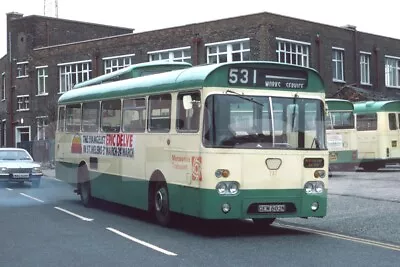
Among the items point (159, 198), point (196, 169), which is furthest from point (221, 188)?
point (159, 198)

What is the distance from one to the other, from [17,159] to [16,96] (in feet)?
105

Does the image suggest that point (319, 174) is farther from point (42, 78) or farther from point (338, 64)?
point (42, 78)

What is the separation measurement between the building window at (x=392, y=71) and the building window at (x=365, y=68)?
2797mm

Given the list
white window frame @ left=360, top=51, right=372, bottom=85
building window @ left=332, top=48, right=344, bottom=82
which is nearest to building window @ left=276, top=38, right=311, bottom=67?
building window @ left=332, top=48, right=344, bottom=82

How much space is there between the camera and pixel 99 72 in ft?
155

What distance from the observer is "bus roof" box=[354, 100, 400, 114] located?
2895 cm

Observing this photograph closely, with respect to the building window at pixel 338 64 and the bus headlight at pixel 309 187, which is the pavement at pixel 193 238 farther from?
the building window at pixel 338 64

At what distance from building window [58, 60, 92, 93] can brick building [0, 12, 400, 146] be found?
0.08 m

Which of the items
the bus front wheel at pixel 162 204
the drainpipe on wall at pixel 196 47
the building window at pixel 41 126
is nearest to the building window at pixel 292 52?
the drainpipe on wall at pixel 196 47

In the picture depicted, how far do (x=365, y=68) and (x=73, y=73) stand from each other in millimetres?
22150

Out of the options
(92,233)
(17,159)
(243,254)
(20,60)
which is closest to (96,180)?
(92,233)

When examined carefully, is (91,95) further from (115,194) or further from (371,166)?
(371,166)

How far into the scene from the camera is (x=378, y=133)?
28.8 m

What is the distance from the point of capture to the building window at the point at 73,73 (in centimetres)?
4881
